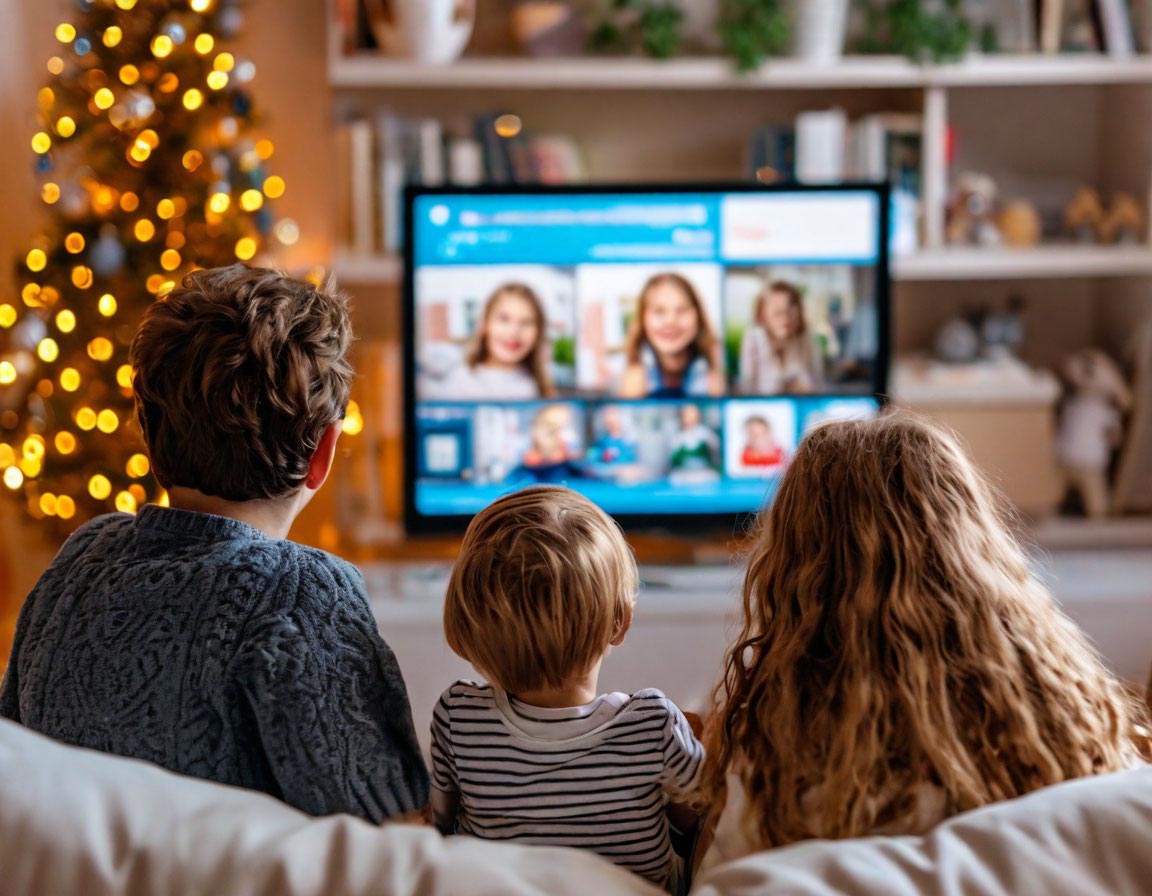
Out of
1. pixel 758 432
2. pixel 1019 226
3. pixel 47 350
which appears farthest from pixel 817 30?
pixel 47 350

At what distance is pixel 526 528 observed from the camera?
3.68ft

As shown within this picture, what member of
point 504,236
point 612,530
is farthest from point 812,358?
point 612,530

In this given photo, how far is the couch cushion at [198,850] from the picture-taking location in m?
0.63

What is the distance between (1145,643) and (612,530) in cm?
200

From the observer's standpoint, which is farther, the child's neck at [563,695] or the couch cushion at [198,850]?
the child's neck at [563,695]

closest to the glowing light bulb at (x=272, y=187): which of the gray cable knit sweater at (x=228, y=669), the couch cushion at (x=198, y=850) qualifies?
the gray cable knit sweater at (x=228, y=669)

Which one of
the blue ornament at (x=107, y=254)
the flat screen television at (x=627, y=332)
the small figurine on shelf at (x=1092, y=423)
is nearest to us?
the flat screen television at (x=627, y=332)

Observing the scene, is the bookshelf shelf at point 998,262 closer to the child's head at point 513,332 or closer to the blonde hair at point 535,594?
the child's head at point 513,332

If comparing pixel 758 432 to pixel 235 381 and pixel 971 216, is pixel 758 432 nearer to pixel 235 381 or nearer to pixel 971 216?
pixel 971 216

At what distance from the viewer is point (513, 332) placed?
2691mm

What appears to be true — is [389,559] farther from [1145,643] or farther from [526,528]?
[526,528]

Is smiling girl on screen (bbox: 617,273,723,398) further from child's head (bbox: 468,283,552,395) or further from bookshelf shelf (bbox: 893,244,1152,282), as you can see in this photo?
bookshelf shelf (bbox: 893,244,1152,282)

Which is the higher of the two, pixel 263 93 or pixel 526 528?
pixel 263 93

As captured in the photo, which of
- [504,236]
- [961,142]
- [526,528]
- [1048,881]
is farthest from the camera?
[961,142]
